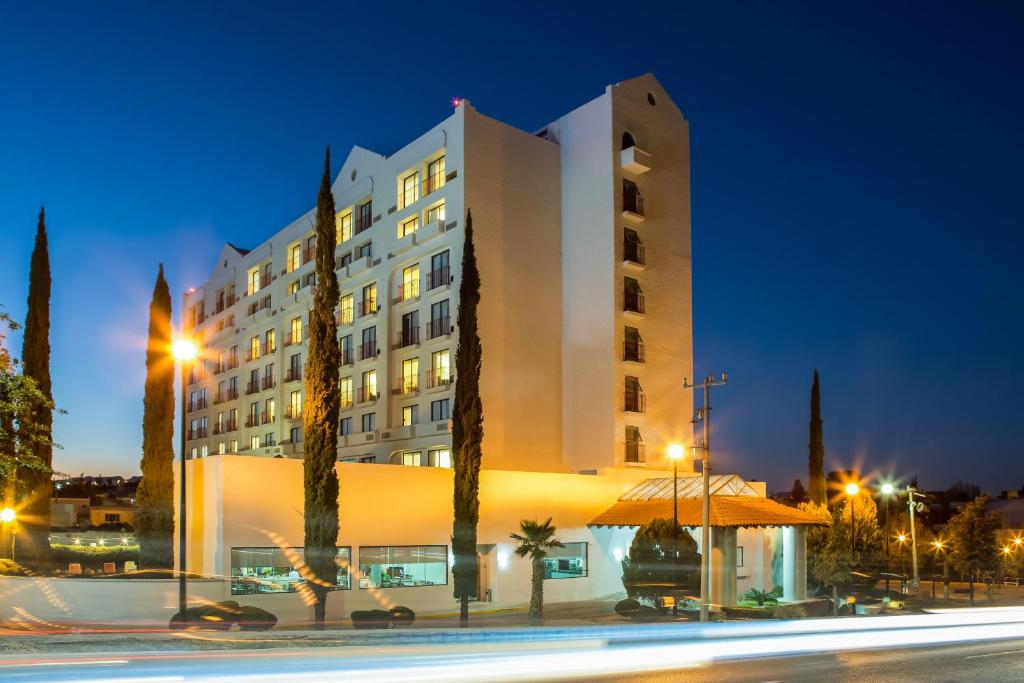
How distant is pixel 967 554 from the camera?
55.3m

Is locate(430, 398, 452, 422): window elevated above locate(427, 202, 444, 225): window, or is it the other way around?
locate(427, 202, 444, 225): window

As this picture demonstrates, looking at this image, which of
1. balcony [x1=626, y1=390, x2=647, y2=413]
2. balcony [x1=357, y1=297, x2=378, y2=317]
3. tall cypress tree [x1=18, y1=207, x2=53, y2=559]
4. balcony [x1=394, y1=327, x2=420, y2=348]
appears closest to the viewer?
tall cypress tree [x1=18, y1=207, x2=53, y2=559]

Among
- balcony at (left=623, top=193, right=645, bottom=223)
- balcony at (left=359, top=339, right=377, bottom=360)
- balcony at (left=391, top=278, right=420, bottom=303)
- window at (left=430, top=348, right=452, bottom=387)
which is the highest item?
balcony at (left=623, top=193, right=645, bottom=223)

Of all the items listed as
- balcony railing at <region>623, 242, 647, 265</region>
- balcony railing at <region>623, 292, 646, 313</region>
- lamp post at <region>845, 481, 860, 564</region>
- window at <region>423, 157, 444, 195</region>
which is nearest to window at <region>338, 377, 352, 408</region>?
window at <region>423, 157, 444, 195</region>

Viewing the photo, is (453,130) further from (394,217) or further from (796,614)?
(796,614)

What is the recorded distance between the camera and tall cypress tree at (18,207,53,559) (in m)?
34.4

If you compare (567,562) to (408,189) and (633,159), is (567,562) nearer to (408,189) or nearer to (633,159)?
(633,159)

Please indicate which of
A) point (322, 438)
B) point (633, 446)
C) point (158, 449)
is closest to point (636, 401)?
point (633, 446)

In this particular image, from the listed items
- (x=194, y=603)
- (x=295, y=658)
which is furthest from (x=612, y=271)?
(x=295, y=658)

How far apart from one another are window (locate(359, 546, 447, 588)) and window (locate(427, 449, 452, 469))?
681 centimetres

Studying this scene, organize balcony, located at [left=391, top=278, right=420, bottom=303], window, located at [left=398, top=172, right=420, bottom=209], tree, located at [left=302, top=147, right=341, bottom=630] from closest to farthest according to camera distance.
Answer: tree, located at [left=302, top=147, right=341, bottom=630] < balcony, located at [left=391, top=278, right=420, bottom=303] < window, located at [left=398, top=172, right=420, bottom=209]

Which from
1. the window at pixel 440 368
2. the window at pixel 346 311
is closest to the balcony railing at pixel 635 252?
the window at pixel 440 368

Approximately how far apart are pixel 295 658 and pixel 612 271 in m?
33.5

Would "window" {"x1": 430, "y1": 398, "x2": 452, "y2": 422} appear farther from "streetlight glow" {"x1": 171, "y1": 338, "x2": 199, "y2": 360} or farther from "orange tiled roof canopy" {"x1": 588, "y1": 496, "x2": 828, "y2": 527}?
"streetlight glow" {"x1": 171, "y1": 338, "x2": 199, "y2": 360}
